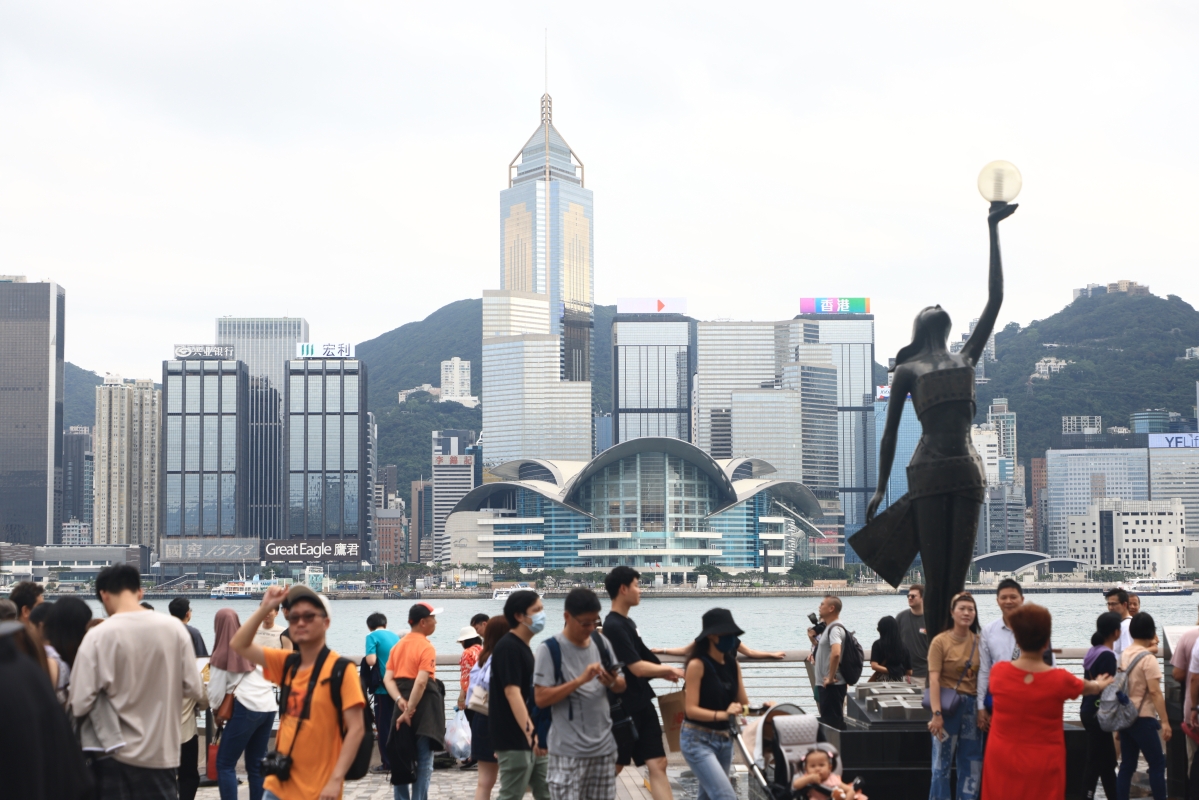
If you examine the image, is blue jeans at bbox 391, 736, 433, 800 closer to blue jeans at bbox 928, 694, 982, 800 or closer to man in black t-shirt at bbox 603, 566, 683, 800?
man in black t-shirt at bbox 603, 566, 683, 800

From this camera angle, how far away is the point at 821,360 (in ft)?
575

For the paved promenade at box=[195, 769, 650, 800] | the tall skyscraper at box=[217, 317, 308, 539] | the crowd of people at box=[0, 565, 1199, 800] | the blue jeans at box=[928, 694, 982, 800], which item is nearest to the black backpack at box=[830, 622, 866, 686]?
the crowd of people at box=[0, 565, 1199, 800]

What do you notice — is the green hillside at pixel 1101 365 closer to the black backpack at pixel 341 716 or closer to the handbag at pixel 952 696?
the handbag at pixel 952 696

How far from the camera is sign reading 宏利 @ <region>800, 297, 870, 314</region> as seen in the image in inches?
7180

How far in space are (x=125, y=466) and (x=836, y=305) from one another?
336 ft

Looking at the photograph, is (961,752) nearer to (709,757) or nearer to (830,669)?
(709,757)

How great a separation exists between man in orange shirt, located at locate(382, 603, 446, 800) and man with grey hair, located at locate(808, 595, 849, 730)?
2.81 meters

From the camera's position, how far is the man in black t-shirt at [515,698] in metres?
6.04

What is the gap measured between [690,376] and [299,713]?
171m

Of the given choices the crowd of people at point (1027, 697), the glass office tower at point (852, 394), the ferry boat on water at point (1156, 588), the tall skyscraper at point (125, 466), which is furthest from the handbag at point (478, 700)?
the tall skyscraper at point (125, 466)

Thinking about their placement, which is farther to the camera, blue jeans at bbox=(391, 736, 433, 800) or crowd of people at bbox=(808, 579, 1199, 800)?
blue jeans at bbox=(391, 736, 433, 800)

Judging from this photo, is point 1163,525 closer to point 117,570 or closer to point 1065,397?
point 1065,397

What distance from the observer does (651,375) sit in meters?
174

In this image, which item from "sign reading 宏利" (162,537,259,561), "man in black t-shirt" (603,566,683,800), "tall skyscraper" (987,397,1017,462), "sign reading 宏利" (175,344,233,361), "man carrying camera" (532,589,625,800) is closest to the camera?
"man carrying camera" (532,589,625,800)
